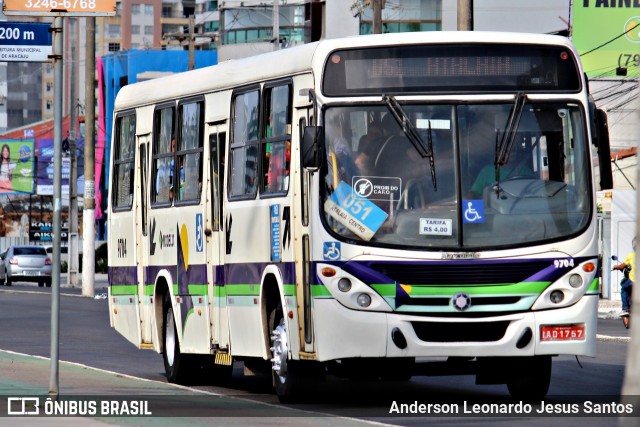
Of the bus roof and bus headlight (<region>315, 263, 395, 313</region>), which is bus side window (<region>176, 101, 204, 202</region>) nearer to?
the bus roof

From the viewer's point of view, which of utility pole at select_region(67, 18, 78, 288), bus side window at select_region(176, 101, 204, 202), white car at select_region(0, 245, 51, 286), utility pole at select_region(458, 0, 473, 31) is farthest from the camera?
white car at select_region(0, 245, 51, 286)

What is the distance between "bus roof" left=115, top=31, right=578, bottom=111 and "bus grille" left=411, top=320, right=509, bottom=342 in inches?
96.3

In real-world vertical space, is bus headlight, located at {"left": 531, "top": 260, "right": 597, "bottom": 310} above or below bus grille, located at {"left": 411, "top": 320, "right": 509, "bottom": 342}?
above

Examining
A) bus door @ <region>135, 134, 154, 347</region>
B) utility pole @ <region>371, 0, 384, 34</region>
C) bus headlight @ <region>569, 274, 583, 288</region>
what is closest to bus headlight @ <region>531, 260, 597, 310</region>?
bus headlight @ <region>569, 274, 583, 288</region>

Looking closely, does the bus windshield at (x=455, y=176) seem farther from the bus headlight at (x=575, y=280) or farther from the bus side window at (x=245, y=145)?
Answer: the bus side window at (x=245, y=145)

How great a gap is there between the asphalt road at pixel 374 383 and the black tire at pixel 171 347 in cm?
21

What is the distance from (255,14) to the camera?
311ft

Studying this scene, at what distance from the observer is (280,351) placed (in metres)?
14.3

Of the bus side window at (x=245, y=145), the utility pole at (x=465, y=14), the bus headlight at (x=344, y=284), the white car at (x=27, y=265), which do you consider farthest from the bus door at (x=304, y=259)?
the white car at (x=27, y=265)

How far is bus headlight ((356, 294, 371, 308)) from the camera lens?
13266 millimetres

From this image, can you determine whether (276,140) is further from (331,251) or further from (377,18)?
(377,18)

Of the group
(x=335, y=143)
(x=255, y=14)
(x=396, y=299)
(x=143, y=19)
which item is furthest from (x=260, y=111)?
(x=143, y=19)

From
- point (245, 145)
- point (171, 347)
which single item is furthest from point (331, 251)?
point (171, 347)

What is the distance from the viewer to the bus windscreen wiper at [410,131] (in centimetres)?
1348
